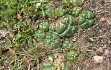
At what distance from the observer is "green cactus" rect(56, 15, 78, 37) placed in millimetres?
3109

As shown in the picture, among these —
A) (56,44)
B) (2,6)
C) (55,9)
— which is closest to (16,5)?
(2,6)

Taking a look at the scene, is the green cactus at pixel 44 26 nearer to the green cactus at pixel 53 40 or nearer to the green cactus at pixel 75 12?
the green cactus at pixel 53 40

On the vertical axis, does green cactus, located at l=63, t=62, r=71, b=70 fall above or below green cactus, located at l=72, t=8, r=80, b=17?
below

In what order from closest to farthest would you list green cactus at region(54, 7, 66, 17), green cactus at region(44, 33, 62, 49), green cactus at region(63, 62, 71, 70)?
green cactus at region(63, 62, 71, 70) → green cactus at region(44, 33, 62, 49) → green cactus at region(54, 7, 66, 17)

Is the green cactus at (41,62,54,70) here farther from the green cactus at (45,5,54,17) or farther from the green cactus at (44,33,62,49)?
the green cactus at (45,5,54,17)

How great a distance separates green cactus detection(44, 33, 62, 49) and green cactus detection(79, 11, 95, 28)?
0.31 meters

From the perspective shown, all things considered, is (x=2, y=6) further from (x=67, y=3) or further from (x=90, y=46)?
(x=90, y=46)

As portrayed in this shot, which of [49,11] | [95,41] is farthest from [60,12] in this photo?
[95,41]

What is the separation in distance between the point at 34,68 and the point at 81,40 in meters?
0.61

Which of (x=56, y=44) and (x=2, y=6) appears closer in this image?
(x=56, y=44)

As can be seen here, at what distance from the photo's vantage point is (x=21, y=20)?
3.23 metres

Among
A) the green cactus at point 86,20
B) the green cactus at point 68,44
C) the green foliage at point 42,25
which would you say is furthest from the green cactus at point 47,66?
the green cactus at point 86,20

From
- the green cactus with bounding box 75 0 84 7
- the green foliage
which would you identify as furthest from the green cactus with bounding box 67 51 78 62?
the green cactus with bounding box 75 0 84 7

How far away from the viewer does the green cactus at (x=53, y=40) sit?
10.1 feet
